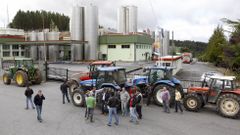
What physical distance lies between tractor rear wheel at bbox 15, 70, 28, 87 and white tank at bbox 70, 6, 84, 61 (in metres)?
30.5

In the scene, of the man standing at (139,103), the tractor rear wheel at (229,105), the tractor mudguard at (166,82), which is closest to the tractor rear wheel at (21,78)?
the tractor mudguard at (166,82)

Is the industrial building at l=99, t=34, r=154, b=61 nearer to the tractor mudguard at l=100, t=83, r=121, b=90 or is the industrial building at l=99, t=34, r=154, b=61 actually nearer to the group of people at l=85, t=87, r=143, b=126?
the tractor mudguard at l=100, t=83, r=121, b=90

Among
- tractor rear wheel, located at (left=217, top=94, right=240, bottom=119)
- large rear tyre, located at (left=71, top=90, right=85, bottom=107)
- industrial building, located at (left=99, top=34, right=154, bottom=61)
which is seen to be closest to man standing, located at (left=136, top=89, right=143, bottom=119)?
large rear tyre, located at (left=71, top=90, right=85, bottom=107)

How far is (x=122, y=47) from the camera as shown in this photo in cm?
5234

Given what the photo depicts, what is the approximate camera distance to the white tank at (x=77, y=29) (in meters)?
Answer: 52.3

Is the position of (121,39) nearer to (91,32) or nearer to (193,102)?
(91,32)

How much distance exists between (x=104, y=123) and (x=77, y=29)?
4347cm


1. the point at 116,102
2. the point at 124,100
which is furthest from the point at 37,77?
the point at 116,102

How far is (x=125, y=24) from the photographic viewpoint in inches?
2697

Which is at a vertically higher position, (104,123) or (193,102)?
(193,102)

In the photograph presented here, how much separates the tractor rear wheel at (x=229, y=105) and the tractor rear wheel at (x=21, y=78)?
15.9 m

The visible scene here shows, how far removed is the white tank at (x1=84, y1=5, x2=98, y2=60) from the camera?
51.3 meters

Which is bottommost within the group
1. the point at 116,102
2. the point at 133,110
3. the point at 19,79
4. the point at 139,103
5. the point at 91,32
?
the point at 133,110

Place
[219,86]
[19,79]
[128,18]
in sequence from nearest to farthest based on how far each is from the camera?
1. [219,86]
2. [19,79]
3. [128,18]
